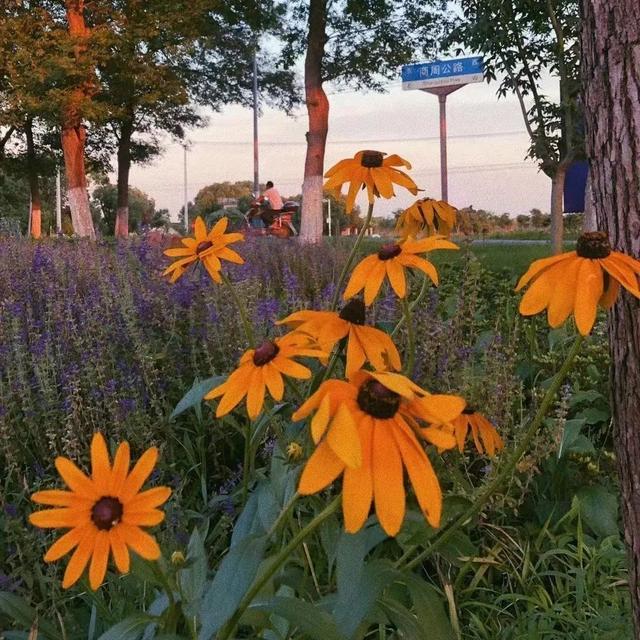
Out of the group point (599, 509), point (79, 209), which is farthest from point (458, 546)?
point (79, 209)

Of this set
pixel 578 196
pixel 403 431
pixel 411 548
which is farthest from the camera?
pixel 578 196

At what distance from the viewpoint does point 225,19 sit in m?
15.9

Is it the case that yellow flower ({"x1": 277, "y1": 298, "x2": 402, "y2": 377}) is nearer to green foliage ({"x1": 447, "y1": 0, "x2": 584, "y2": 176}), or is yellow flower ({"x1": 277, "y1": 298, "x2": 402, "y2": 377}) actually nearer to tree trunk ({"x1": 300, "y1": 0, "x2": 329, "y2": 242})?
green foliage ({"x1": 447, "y1": 0, "x2": 584, "y2": 176})

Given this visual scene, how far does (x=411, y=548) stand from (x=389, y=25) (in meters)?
14.9

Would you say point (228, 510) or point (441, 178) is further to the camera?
point (441, 178)

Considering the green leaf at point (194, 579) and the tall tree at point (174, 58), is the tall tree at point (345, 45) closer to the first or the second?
the tall tree at point (174, 58)

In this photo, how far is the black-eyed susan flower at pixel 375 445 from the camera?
651 millimetres

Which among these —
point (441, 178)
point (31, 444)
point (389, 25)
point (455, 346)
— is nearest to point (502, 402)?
point (455, 346)

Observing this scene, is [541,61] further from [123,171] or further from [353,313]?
[123,171]

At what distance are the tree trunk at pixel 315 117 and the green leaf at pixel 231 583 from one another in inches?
476

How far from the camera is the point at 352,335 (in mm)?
1024

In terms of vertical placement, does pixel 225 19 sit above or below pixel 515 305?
above

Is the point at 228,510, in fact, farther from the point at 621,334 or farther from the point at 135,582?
the point at 621,334

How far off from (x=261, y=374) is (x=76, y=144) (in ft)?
55.8
